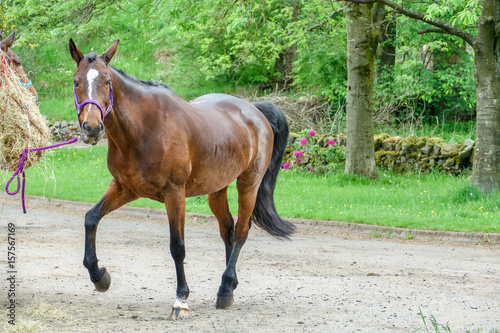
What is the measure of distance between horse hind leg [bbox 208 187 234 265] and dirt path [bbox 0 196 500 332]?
495mm

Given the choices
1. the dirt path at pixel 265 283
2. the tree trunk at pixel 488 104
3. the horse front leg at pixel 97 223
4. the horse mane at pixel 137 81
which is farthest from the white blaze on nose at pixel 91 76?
the tree trunk at pixel 488 104

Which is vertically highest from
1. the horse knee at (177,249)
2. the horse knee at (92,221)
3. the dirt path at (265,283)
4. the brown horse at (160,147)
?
the brown horse at (160,147)

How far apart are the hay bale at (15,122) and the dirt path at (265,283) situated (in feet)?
3.47

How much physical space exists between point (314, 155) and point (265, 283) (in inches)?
366

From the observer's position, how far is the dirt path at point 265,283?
5.17 m

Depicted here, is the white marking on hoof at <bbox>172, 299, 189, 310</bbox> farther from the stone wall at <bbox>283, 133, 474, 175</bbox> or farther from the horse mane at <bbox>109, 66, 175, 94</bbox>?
the stone wall at <bbox>283, 133, 474, 175</bbox>

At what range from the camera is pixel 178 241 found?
5484 mm

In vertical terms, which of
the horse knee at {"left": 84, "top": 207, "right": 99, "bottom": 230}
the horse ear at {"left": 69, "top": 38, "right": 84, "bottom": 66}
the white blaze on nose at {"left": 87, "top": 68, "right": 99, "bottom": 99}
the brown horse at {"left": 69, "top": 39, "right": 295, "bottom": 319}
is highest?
the horse ear at {"left": 69, "top": 38, "right": 84, "bottom": 66}

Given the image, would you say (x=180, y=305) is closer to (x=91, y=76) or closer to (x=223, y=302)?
(x=223, y=302)

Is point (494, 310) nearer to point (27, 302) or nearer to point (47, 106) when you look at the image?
point (27, 302)

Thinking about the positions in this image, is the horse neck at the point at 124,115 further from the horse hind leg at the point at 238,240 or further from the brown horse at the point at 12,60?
the horse hind leg at the point at 238,240

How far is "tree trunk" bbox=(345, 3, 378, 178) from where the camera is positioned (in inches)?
561

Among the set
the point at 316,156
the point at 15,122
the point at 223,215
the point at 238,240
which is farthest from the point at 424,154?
the point at 15,122

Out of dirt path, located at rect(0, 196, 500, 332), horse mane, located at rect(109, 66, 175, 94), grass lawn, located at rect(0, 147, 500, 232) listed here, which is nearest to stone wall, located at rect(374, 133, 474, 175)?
grass lawn, located at rect(0, 147, 500, 232)
